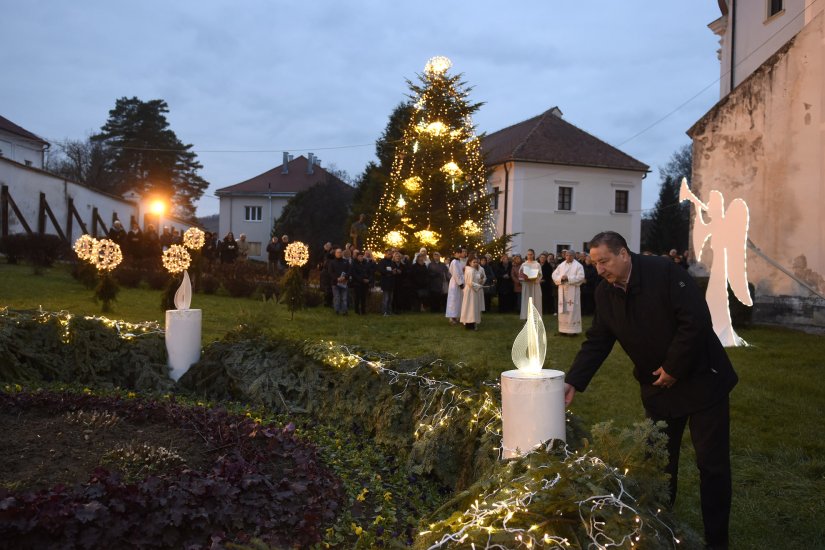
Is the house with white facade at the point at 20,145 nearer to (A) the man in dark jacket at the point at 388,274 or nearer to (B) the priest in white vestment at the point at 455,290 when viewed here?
(A) the man in dark jacket at the point at 388,274

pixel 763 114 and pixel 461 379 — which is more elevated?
pixel 763 114

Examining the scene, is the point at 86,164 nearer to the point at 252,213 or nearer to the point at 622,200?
the point at 252,213

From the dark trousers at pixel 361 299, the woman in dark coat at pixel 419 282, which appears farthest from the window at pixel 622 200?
the dark trousers at pixel 361 299

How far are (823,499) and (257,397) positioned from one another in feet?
17.7

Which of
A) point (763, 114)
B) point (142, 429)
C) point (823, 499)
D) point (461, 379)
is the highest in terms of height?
point (763, 114)

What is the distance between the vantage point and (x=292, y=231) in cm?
4012

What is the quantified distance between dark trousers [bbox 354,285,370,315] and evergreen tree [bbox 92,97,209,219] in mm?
43215

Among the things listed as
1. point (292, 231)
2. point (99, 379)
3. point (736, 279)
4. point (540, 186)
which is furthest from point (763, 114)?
point (292, 231)

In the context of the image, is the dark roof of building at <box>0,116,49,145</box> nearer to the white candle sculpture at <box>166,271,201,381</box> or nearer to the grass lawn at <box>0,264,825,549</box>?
the grass lawn at <box>0,264,825,549</box>

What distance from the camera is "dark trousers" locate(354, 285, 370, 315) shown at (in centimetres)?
1931

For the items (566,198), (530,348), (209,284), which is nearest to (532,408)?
(530,348)

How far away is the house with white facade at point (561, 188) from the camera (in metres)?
41.1

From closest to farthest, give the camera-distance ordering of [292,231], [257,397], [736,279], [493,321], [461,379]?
1. [461,379]
2. [257,397]
3. [736,279]
4. [493,321]
5. [292,231]

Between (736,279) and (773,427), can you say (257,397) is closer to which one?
(773,427)
